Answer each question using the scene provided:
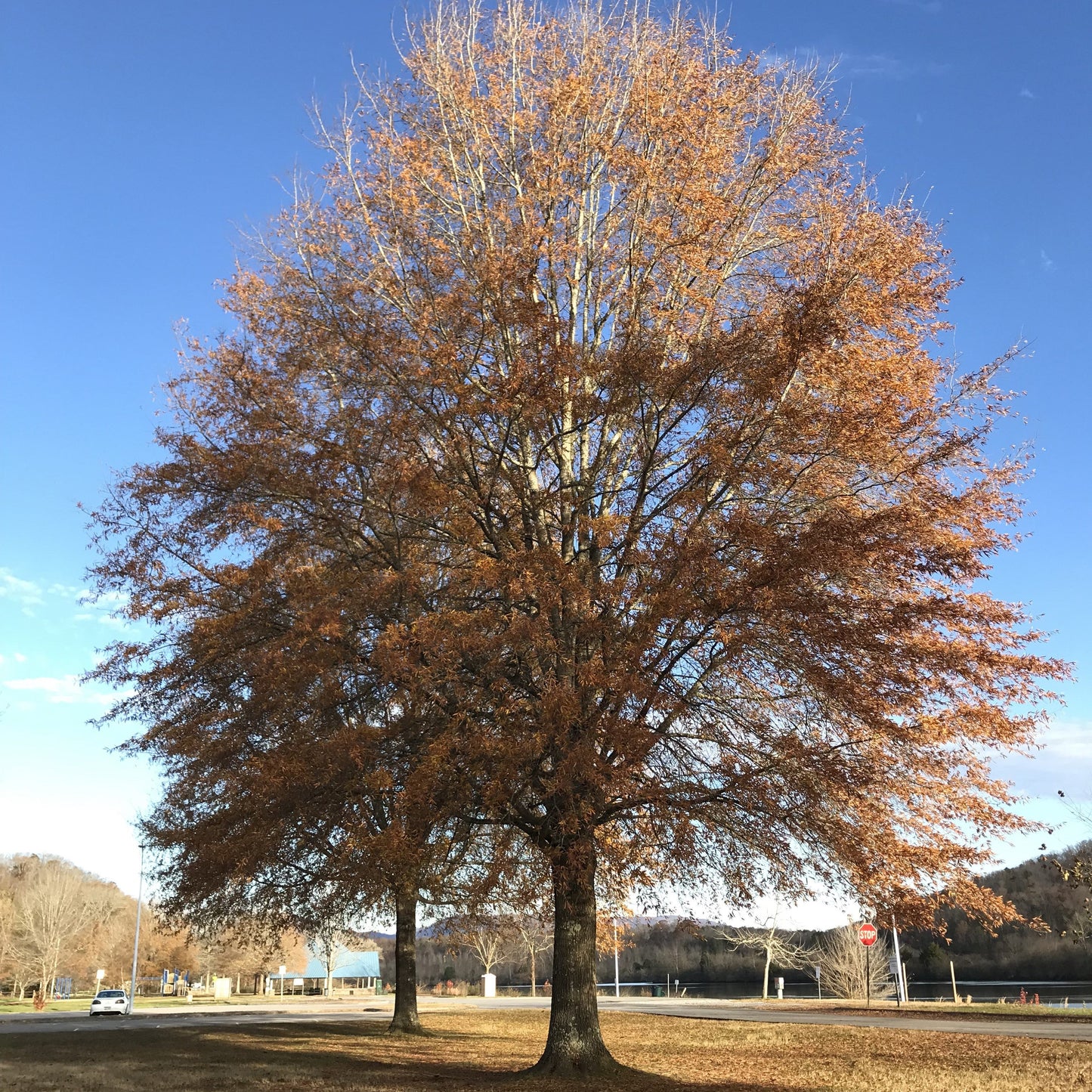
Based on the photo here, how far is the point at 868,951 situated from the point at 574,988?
36148 mm

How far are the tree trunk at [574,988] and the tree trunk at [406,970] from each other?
10.4 metres

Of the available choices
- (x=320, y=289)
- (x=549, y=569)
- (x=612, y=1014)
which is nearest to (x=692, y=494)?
(x=549, y=569)

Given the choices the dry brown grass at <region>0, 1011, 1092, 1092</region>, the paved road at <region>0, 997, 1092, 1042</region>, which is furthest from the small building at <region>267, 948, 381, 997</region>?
the dry brown grass at <region>0, 1011, 1092, 1092</region>

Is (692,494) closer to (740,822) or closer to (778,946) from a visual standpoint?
(740,822)

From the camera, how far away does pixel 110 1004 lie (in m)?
43.4

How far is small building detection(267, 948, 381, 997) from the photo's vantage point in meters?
82.6

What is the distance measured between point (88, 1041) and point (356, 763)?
615 inches

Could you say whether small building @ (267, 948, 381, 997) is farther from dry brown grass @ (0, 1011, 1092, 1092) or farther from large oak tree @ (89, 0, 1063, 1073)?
large oak tree @ (89, 0, 1063, 1073)

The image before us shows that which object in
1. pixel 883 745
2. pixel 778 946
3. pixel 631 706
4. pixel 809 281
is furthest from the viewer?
pixel 778 946

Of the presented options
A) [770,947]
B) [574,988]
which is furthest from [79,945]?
[574,988]

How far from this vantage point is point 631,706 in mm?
12555

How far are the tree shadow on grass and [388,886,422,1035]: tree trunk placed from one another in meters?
0.69

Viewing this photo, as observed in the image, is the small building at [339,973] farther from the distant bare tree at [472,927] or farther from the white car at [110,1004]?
the distant bare tree at [472,927]

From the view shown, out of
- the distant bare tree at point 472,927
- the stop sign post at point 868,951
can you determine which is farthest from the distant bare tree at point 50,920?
the stop sign post at point 868,951
